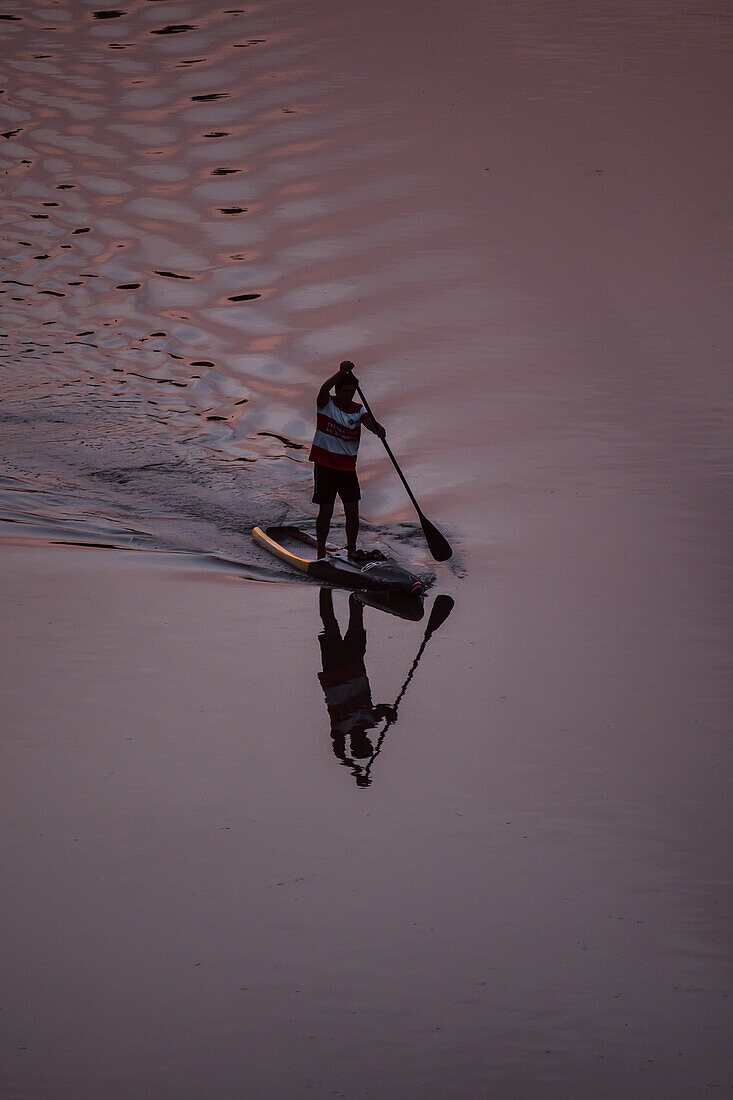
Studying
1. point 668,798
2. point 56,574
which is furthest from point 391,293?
point 668,798

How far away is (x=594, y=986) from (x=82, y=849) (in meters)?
2.24

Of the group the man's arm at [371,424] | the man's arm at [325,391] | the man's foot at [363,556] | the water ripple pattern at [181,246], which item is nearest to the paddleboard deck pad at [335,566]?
the man's foot at [363,556]

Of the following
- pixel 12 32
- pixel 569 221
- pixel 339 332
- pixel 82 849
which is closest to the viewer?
pixel 82 849

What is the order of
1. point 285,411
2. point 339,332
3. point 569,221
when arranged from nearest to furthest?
point 285,411, point 339,332, point 569,221

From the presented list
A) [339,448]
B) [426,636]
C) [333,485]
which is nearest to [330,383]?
[339,448]

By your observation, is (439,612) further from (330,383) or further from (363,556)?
(330,383)

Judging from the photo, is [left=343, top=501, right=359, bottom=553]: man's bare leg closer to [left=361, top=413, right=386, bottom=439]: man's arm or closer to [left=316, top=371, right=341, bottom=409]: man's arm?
[left=361, top=413, right=386, bottom=439]: man's arm

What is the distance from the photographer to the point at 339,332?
13.1 m

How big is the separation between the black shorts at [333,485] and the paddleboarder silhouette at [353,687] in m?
0.67

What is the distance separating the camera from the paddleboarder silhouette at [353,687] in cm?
623

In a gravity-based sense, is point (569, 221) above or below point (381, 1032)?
below

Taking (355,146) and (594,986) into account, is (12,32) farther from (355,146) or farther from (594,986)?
(594,986)

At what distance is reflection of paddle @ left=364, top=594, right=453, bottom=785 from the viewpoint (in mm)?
6259

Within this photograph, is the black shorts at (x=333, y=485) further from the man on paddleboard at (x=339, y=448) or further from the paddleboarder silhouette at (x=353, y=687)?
the paddleboarder silhouette at (x=353, y=687)
